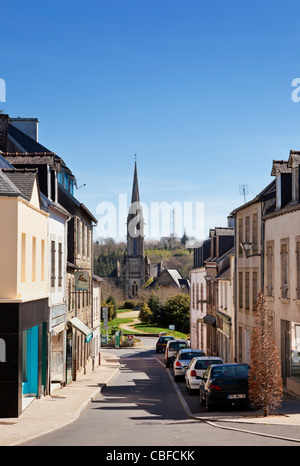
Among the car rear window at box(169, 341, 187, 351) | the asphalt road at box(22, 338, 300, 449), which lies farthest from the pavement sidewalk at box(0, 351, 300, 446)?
the car rear window at box(169, 341, 187, 351)

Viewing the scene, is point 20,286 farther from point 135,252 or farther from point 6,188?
point 135,252

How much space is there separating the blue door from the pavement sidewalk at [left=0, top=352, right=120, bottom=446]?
1.68 ft

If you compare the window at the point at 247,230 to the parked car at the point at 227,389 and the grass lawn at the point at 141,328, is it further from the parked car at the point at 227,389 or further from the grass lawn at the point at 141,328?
the grass lawn at the point at 141,328

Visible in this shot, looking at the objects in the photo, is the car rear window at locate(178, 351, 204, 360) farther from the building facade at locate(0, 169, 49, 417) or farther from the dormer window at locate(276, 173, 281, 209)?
the building facade at locate(0, 169, 49, 417)

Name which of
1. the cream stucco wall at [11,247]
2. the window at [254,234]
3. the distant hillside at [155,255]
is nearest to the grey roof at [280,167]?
the window at [254,234]

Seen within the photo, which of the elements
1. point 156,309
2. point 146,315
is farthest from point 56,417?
point 146,315

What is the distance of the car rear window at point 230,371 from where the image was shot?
1875 centimetres

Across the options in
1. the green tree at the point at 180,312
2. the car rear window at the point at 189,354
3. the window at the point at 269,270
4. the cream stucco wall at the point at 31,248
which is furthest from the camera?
the green tree at the point at 180,312

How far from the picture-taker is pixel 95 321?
46250mm

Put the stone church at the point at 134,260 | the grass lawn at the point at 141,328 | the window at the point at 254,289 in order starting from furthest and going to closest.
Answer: the stone church at the point at 134,260 < the grass lawn at the point at 141,328 < the window at the point at 254,289

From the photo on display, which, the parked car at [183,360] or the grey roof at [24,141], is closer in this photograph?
the parked car at [183,360]

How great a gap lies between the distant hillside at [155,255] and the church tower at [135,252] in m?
5.93

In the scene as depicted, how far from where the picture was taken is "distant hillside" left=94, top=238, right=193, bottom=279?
15212 centimetres

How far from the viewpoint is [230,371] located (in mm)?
18938
